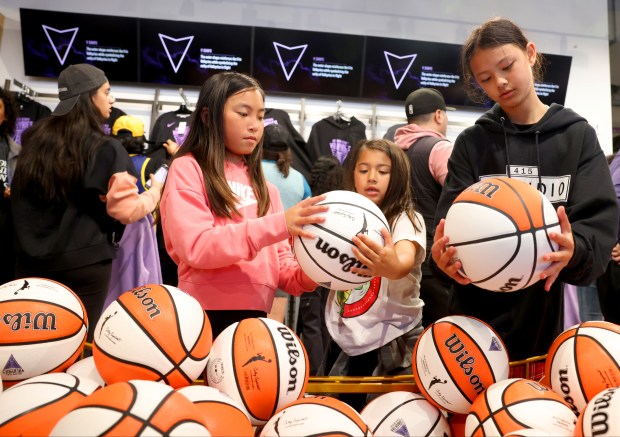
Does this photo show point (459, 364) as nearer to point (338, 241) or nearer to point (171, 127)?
point (338, 241)

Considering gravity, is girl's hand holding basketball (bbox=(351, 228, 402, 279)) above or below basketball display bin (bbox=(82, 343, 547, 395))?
above

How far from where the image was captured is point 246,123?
2422 mm

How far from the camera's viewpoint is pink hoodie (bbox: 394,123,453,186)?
3641 millimetres

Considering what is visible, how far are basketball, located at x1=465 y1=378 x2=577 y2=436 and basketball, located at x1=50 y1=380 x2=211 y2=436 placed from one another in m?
0.80

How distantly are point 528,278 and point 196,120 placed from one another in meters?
1.48

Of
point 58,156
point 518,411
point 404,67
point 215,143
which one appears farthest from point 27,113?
point 518,411

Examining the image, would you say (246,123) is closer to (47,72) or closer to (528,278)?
(528,278)

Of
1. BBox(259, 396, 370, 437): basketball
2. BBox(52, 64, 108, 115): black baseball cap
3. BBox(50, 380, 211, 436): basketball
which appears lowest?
BBox(259, 396, 370, 437): basketball

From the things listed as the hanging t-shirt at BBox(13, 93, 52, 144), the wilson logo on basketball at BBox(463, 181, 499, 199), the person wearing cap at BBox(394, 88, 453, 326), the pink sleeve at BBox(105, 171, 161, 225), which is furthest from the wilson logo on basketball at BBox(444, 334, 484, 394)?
the hanging t-shirt at BBox(13, 93, 52, 144)

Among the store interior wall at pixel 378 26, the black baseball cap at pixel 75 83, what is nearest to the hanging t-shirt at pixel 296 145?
the store interior wall at pixel 378 26

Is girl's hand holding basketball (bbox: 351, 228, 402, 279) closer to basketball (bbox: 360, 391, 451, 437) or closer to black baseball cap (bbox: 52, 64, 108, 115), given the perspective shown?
basketball (bbox: 360, 391, 451, 437)

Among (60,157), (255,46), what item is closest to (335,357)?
(60,157)

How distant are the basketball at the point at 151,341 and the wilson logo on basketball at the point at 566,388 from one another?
1.12 meters

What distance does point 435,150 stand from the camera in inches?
147
